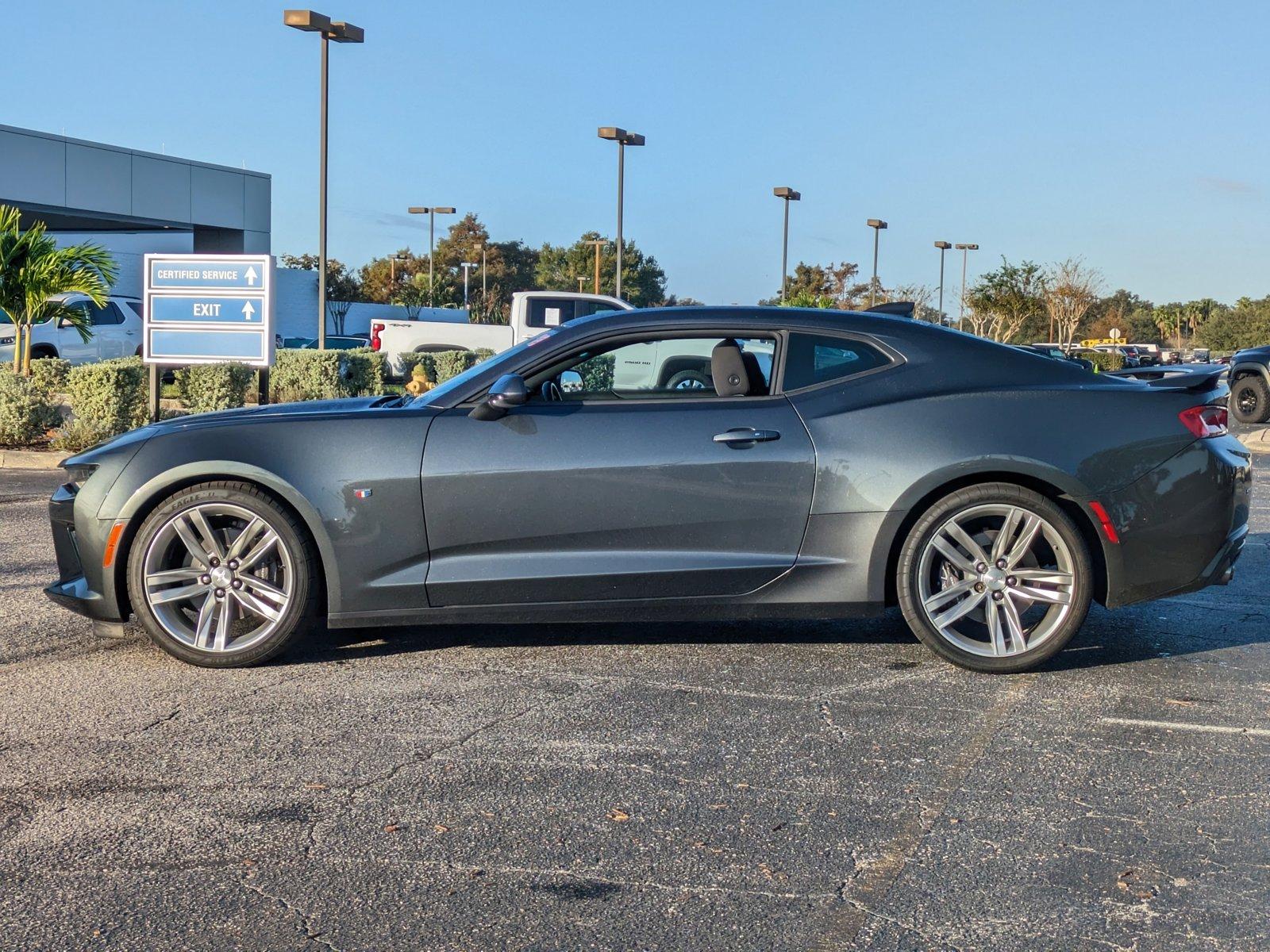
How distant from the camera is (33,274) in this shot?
18344mm

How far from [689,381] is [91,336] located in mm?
22313

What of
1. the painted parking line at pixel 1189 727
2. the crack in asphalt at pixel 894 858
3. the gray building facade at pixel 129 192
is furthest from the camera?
the gray building facade at pixel 129 192

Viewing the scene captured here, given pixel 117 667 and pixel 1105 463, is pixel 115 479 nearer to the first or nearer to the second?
pixel 117 667

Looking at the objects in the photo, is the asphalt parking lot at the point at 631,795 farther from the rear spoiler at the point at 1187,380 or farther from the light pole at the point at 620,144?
the light pole at the point at 620,144

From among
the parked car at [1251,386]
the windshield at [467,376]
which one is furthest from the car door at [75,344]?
the windshield at [467,376]

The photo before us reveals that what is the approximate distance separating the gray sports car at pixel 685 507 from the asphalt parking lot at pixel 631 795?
0.30 m

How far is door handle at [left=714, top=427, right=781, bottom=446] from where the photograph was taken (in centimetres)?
541

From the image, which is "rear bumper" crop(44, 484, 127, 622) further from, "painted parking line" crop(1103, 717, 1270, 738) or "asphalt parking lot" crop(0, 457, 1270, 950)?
"painted parking line" crop(1103, 717, 1270, 738)

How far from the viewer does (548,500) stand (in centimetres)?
536

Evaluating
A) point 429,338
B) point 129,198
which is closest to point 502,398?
point 429,338

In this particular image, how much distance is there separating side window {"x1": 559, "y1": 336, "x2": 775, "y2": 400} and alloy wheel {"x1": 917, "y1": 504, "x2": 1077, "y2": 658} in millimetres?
995

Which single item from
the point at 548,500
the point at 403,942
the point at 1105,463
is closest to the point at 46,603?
the point at 548,500

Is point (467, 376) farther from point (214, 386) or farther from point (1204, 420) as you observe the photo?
point (214, 386)

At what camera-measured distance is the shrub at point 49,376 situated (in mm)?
15516
